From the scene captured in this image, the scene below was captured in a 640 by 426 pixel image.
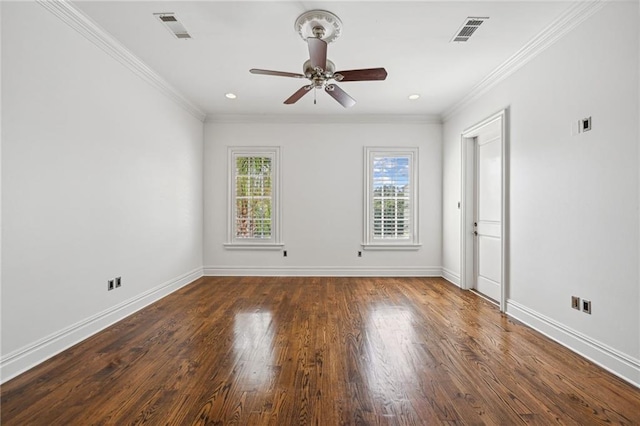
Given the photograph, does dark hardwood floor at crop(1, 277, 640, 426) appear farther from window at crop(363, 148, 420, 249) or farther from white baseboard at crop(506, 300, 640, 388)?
window at crop(363, 148, 420, 249)

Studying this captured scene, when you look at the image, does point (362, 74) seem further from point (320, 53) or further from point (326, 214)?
point (326, 214)

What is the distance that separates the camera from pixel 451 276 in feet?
17.5

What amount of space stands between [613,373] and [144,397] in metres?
3.19

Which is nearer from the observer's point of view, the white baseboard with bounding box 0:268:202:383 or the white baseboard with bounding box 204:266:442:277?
the white baseboard with bounding box 0:268:202:383

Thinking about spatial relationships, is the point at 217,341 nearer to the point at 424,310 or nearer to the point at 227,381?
the point at 227,381

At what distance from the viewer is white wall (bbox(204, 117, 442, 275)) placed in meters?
5.79

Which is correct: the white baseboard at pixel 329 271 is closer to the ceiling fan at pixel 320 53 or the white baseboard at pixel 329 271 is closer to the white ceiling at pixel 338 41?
the white ceiling at pixel 338 41

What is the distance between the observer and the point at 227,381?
2.15 meters

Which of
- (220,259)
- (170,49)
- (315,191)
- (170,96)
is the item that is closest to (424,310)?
(315,191)

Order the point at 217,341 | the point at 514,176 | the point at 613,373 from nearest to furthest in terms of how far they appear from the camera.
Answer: the point at 613,373, the point at 217,341, the point at 514,176

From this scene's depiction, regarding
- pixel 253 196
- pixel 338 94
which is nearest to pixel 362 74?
pixel 338 94

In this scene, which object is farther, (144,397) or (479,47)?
(479,47)

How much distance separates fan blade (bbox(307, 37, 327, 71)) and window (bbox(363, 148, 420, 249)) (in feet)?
10.0

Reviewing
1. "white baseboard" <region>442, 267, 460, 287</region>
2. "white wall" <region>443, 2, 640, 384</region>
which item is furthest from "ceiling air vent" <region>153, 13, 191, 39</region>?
"white baseboard" <region>442, 267, 460, 287</region>
